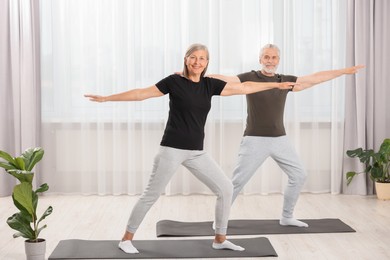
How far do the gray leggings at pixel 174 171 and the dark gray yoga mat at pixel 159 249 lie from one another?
0.68ft

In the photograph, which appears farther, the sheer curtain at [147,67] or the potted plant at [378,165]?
the sheer curtain at [147,67]

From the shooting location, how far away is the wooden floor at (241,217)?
4.11 metres

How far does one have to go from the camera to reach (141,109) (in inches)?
243

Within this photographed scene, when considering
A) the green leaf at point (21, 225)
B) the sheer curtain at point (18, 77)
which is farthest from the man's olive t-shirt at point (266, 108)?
the sheer curtain at point (18, 77)

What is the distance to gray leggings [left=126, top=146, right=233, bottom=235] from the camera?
3826 millimetres

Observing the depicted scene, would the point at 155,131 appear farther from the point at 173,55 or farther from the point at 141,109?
the point at 173,55

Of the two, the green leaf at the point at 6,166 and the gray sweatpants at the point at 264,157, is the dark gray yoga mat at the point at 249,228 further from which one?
the green leaf at the point at 6,166

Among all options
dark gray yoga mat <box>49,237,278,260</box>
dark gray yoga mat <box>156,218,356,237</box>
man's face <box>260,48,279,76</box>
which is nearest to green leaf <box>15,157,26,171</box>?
dark gray yoga mat <box>49,237,278,260</box>

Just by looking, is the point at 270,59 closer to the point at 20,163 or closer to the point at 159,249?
the point at 159,249

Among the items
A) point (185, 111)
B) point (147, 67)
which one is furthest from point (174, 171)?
point (147, 67)

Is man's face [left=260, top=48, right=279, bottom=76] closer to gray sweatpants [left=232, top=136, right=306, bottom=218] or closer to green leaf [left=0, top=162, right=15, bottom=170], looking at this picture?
gray sweatpants [left=232, top=136, right=306, bottom=218]

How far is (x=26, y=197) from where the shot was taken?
363cm

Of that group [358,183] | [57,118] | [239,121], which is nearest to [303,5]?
[239,121]

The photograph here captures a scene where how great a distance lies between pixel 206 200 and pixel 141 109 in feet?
3.33
